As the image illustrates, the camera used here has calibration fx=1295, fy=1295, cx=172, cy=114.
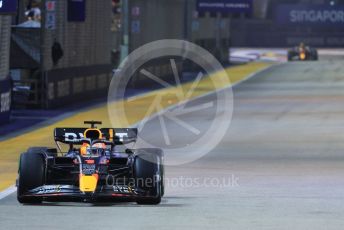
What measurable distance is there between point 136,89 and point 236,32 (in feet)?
243

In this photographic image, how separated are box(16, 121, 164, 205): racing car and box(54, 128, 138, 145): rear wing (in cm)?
17

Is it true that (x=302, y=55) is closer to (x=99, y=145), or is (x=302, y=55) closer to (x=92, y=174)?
(x=99, y=145)

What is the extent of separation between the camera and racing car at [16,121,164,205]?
15516 millimetres

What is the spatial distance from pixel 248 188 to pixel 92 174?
10.6 ft

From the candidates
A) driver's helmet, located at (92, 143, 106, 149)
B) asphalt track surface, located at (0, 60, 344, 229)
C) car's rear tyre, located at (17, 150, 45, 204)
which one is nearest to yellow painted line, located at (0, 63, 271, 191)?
asphalt track surface, located at (0, 60, 344, 229)

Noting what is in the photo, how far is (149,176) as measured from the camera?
51.7 ft

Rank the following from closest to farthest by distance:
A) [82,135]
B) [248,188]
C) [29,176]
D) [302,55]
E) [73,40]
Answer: [29,176] < [82,135] < [248,188] < [73,40] < [302,55]

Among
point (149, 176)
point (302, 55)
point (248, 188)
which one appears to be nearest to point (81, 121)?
point (248, 188)

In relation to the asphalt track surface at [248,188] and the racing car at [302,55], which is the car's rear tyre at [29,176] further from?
the racing car at [302,55]

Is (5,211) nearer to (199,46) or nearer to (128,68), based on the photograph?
(128,68)

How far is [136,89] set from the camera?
2041 inches

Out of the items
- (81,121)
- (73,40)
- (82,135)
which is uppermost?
(82,135)

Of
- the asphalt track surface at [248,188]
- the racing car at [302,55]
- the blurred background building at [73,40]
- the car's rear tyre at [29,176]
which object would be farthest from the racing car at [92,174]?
the racing car at [302,55]

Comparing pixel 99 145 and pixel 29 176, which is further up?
pixel 99 145
